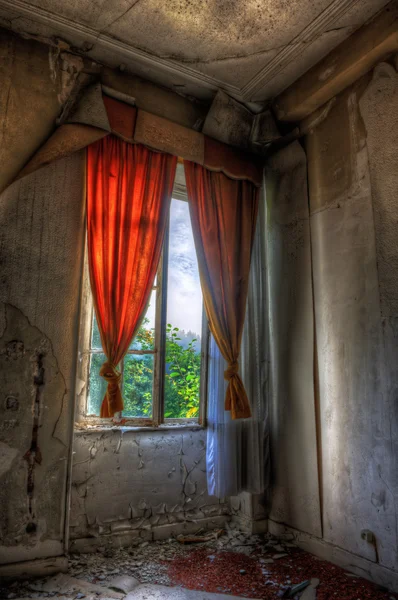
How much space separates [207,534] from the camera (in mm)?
2902

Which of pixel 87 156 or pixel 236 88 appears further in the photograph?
pixel 236 88

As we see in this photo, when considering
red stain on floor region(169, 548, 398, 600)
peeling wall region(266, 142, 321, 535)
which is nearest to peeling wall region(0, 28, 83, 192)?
peeling wall region(266, 142, 321, 535)

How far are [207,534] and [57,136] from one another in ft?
9.05

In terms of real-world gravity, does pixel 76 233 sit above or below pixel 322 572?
above

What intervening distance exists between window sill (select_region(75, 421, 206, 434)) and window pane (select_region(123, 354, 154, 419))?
3.6 inches

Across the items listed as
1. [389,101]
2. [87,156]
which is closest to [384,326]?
[389,101]

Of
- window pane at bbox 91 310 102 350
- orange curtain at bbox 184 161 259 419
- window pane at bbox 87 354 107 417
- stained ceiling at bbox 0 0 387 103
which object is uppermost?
stained ceiling at bbox 0 0 387 103

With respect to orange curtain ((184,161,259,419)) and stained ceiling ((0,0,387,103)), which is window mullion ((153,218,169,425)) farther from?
stained ceiling ((0,0,387,103))

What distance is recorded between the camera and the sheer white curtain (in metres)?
2.83

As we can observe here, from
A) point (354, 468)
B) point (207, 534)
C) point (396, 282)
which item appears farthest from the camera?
point (207, 534)

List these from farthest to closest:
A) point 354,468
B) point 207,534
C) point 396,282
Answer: point 207,534 < point 354,468 < point 396,282

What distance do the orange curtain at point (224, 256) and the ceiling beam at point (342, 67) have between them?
2.21ft

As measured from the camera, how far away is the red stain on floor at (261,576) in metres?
2.15

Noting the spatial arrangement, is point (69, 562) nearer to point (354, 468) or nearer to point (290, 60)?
point (354, 468)
